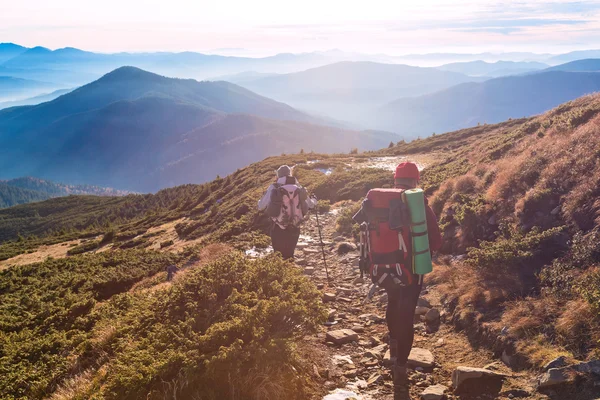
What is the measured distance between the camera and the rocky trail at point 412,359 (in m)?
5.27

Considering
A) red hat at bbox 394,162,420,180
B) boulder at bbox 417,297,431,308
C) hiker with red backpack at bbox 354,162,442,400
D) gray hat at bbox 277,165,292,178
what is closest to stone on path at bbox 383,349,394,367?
hiker with red backpack at bbox 354,162,442,400

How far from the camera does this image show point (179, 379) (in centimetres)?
460

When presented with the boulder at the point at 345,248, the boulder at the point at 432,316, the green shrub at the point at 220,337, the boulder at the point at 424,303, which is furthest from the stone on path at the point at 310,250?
the green shrub at the point at 220,337

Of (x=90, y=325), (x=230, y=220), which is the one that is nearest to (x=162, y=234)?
(x=230, y=220)

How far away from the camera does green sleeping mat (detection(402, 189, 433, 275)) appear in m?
5.61

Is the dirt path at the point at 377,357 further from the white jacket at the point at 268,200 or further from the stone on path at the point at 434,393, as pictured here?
the white jacket at the point at 268,200

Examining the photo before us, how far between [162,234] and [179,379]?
2604 cm

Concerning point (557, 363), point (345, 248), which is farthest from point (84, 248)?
point (557, 363)

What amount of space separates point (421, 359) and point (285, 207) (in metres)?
4.81

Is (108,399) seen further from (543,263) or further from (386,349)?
(543,263)

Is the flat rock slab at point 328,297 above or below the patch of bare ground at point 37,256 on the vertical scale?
above

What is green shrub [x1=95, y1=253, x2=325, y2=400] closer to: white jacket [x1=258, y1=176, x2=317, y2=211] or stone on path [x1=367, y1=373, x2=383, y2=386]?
stone on path [x1=367, y1=373, x2=383, y2=386]

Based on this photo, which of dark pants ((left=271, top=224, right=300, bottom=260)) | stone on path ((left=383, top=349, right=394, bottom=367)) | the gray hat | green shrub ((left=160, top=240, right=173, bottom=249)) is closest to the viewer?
stone on path ((left=383, top=349, right=394, bottom=367))

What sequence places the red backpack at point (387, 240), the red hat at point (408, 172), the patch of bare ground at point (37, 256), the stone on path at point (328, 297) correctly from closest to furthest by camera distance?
the red backpack at point (387, 240), the red hat at point (408, 172), the stone on path at point (328, 297), the patch of bare ground at point (37, 256)
